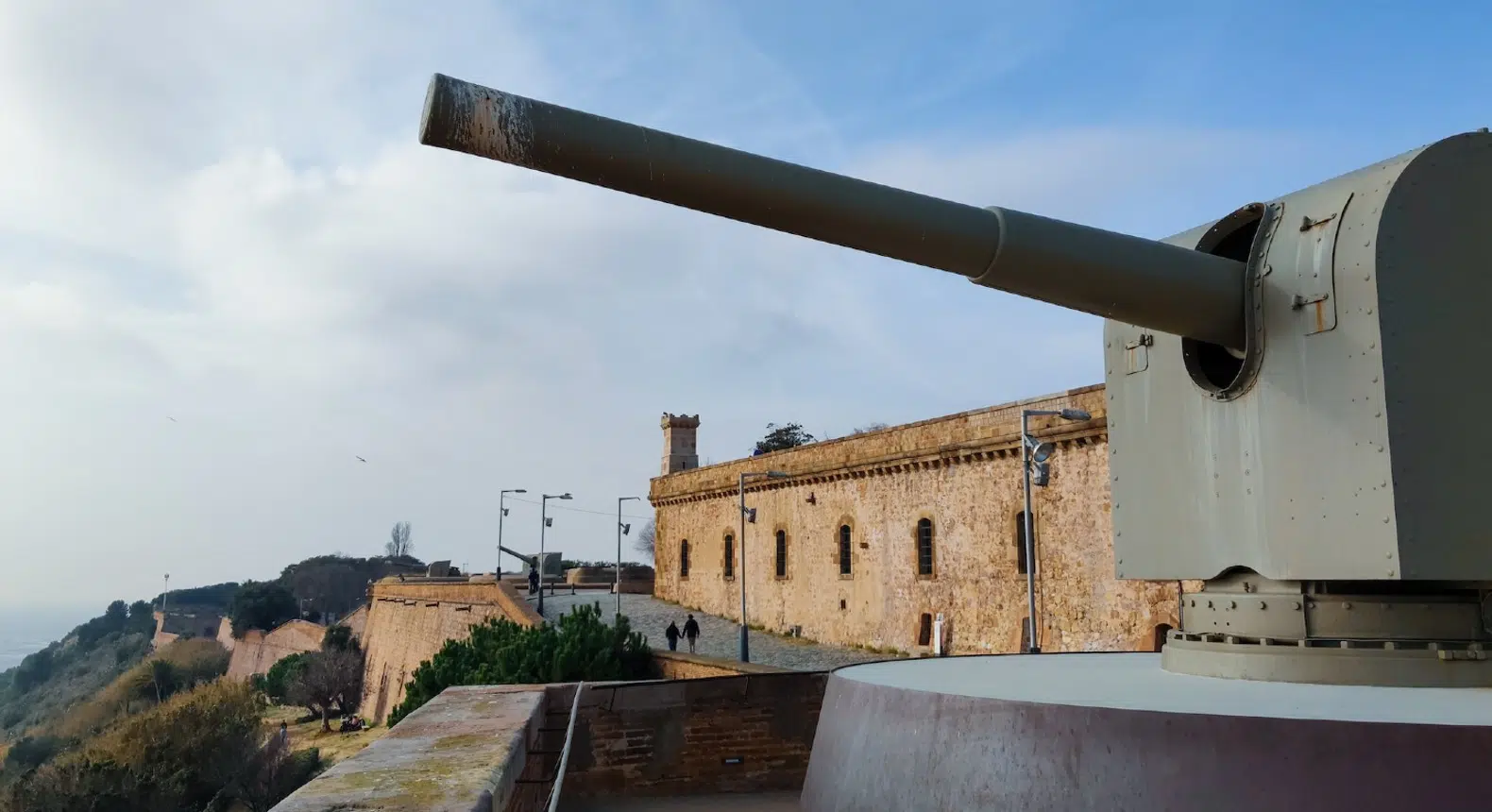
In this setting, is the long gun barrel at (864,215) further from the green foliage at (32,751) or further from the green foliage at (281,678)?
the green foliage at (281,678)

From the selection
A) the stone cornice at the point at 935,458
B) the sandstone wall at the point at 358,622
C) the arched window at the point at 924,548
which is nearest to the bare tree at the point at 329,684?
the sandstone wall at the point at 358,622

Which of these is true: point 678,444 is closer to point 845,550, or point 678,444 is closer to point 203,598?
point 845,550

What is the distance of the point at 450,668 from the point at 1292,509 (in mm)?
13701

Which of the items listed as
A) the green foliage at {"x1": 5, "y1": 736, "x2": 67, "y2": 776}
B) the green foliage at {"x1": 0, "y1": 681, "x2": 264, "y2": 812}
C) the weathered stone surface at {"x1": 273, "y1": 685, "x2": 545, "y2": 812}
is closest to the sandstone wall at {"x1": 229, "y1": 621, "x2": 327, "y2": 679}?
the green foliage at {"x1": 5, "y1": 736, "x2": 67, "y2": 776}

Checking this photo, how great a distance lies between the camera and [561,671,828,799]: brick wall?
6453 millimetres

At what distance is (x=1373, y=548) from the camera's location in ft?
10.8

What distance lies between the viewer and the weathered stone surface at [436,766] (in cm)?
329

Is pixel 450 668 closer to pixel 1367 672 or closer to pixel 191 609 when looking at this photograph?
pixel 1367 672

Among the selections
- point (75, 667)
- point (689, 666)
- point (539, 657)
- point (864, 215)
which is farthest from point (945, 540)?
point (75, 667)

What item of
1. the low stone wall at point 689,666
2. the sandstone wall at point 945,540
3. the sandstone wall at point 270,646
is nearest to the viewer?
the low stone wall at point 689,666

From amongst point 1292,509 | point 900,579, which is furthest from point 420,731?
point 900,579

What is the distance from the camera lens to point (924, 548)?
22562 mm

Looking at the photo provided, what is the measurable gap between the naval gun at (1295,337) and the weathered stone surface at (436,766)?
6.38 feet

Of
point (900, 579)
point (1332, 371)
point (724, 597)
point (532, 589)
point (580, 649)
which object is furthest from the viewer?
point (532, 589)
